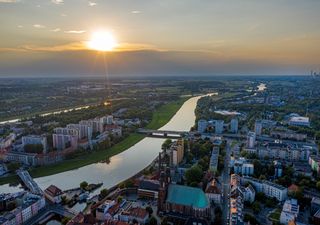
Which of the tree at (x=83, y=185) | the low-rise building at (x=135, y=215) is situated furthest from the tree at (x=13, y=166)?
the low-rise building at (x=135, y=215)

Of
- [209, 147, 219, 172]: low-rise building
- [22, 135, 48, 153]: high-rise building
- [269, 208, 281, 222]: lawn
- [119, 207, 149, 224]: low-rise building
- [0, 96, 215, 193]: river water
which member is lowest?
[0, 96, 215, 193]: river water

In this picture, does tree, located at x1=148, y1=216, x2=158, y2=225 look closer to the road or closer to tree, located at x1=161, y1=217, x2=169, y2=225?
tree, located at x1=161, y1=217, x2=169, y2=225

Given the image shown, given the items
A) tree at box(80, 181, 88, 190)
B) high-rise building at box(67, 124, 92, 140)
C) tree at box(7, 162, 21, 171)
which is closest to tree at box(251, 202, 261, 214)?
tree at box(80, 181, 88, 190)

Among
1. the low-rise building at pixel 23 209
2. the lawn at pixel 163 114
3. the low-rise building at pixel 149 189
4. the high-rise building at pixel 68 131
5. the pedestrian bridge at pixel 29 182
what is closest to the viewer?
the low-rise building at pixel 23 209

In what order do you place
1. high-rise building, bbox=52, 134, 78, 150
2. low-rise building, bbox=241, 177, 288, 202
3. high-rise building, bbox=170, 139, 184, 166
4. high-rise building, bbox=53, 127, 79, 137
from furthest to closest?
high-rise building, bbox=53, 127, 79, 137 < high-rise building, bbox=52, 134, 78, 150 < high-rise building, bbox=170, 139, 184, 166 < low-rise building, bbox=241, 177, 288, 202

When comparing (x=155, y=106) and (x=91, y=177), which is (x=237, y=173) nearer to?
(x=91, y=177)

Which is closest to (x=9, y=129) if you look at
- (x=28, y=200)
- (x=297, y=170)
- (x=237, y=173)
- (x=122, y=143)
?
(x=122, y=143)

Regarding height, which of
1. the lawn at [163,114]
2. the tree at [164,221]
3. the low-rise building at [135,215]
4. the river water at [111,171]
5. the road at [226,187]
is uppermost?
the low-rise building at [135,215]

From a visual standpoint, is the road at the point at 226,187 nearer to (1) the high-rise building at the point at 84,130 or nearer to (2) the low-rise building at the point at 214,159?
(2) the low-rise building at the point at 214,159

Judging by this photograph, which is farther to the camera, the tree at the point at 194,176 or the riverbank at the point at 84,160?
the riverbank at the point at 84,160
